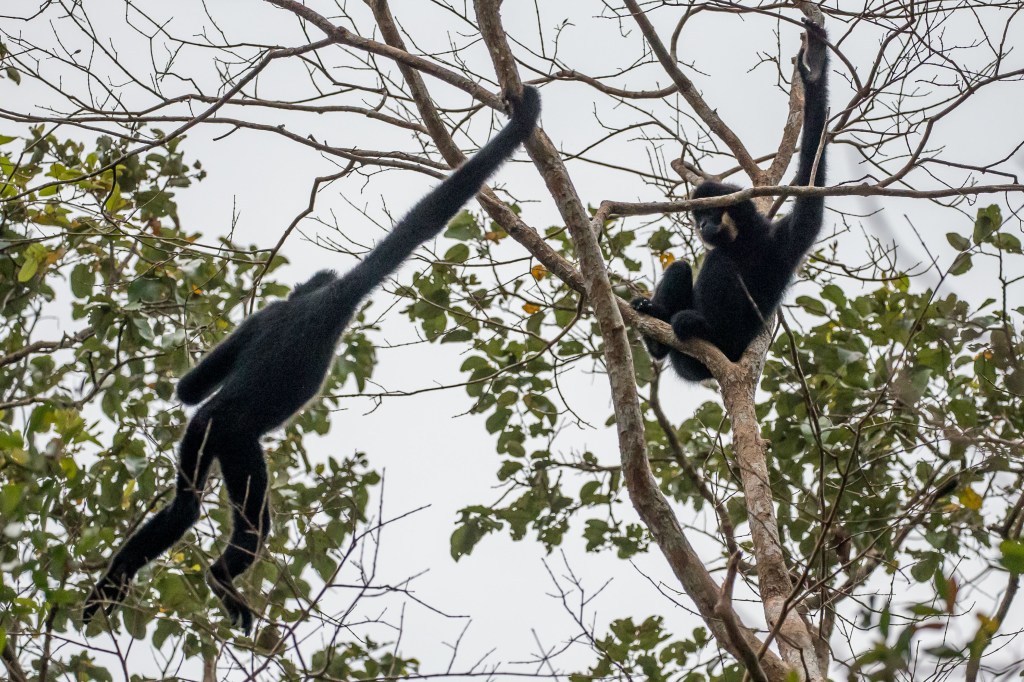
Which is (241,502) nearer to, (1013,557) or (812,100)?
(1013,557)

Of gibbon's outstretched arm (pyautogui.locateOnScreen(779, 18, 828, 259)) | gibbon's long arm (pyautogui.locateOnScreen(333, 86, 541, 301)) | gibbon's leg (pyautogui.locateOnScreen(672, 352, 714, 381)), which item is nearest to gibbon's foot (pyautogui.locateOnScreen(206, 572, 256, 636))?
gibbon's long arm (pyautogui.locateOnScreen(333, 86, 541, 301))

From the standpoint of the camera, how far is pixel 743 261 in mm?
7102

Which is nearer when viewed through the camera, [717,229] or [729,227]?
[717,229]

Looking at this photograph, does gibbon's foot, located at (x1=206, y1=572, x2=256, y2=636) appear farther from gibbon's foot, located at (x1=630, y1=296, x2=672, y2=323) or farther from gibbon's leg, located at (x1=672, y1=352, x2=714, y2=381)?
gibbon's leg, located at (x1=672, y1=352, x2=714, y2=381)

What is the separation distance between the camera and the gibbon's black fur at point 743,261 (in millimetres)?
6379

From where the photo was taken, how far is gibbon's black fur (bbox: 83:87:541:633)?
4.66 meters

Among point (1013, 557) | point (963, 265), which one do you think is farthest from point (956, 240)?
point (1013, 557)

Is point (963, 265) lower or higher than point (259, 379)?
lower

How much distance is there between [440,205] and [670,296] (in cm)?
264

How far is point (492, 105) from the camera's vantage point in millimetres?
4949

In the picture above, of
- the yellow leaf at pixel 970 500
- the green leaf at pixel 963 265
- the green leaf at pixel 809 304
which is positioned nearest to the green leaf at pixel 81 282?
the green leaf at pixel 809 304

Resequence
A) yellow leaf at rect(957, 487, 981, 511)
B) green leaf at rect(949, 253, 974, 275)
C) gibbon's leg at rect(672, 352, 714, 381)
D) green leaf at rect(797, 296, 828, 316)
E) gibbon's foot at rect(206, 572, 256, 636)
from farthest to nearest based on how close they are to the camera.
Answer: gibbon's leg at rect(672, 352, 714, 381) < green leaf at rect(797, 296, 828, 316) < green leaf at rect(949, 253, 974, 275) < gibbon's foot at rect(206, 572, 256, 636) < yellow leaf at rect(957, 487, 981, 511)

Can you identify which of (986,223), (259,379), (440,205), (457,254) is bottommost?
(986,223)

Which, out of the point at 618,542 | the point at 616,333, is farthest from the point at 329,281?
the point at 618,542
